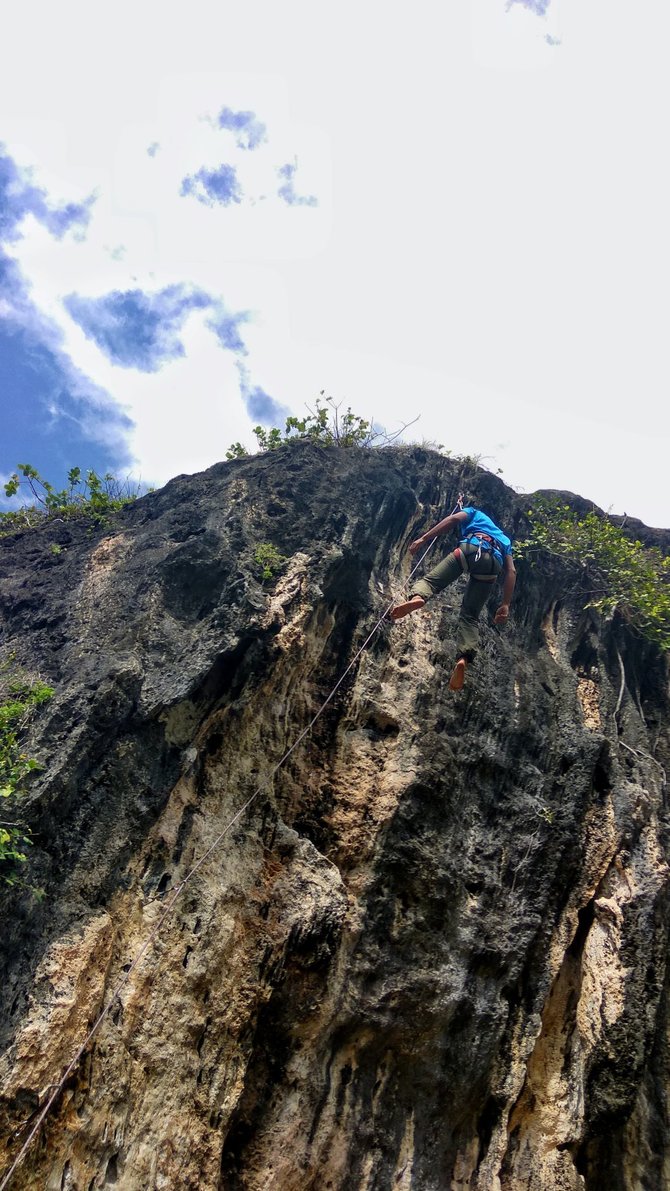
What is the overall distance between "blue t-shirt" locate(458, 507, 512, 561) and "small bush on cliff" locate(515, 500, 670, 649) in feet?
7.05

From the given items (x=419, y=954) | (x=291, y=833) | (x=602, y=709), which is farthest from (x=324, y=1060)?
(x=602, y=709)

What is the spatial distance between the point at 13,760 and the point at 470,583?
5.35 metres

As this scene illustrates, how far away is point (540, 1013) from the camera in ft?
20.9

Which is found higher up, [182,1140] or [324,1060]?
[324,1060]

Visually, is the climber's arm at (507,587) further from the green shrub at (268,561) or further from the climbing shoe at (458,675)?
the green shrub at (268,561)

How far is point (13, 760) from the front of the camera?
5562 mm

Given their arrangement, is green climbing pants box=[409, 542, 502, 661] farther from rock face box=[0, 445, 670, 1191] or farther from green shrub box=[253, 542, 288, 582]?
green shrub box=[253, 542, 288, 582]

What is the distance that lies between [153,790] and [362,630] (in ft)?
10.4

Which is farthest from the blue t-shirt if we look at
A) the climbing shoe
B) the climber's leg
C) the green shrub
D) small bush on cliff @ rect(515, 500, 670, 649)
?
the green shrub

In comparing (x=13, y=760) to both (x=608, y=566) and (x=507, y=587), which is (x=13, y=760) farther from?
(x=608, y=566)

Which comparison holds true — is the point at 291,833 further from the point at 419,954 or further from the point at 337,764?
the point at 419,954

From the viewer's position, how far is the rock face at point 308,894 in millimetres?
5070

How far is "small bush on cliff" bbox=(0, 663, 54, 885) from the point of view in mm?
5043

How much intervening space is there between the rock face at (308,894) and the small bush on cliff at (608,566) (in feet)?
7.20
